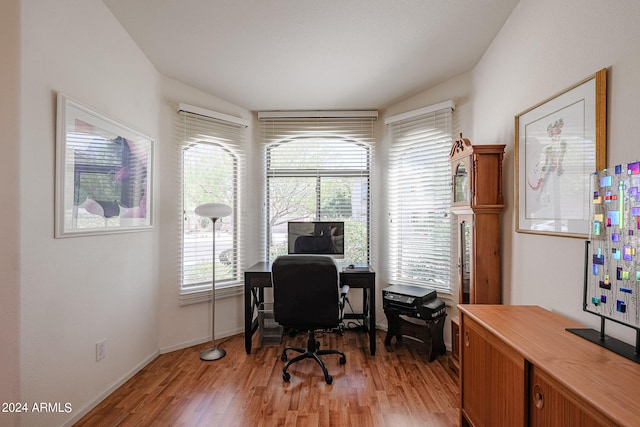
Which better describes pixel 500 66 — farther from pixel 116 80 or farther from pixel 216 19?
pixel 116 80

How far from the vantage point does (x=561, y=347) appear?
3.71 feet

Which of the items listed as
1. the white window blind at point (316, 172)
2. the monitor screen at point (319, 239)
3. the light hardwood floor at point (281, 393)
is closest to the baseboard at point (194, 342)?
the light hardwood floor at point (281, 393)

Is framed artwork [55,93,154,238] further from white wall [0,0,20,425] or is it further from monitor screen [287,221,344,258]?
monitor screen [287,221,344,258]

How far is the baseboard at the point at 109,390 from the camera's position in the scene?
72.6 inches

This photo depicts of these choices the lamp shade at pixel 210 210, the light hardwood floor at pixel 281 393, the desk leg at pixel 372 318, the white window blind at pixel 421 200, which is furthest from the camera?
the white window blind at pixel 421 200

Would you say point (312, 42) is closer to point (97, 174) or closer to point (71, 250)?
point (97, 174)

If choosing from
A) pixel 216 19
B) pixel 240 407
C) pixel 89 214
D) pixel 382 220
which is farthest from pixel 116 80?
pixel 382 220

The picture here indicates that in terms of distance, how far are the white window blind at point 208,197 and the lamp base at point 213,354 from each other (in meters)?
0.51

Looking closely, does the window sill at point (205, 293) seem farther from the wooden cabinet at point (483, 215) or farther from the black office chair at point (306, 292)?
the wooden cabinet at point (483, 215)

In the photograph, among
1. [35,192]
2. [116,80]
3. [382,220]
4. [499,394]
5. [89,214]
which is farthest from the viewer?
[382,220]

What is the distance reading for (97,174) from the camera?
203cm

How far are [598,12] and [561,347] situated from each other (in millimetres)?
1426

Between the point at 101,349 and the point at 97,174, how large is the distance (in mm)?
Result: 1182

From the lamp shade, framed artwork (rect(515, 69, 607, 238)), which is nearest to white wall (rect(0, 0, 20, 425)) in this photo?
the lamp shade
